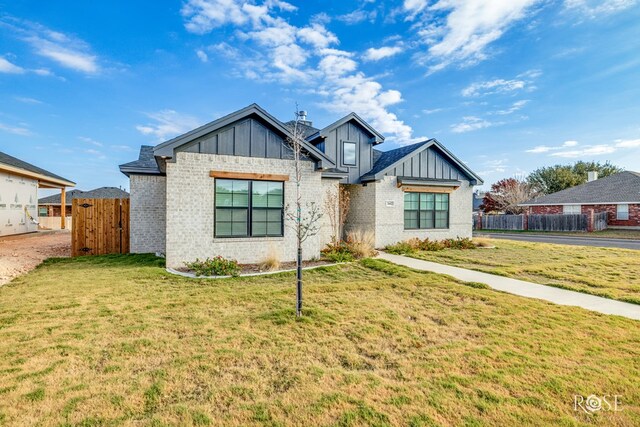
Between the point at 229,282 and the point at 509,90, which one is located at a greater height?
the point at 509,90

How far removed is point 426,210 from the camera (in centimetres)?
1561

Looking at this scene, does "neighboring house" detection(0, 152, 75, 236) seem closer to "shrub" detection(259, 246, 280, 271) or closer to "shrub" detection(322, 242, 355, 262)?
"shrub" detection(259, 246, 280, 271)

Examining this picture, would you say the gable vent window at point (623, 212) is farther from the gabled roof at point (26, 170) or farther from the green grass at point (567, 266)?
the gabled roof at point (26, 170)

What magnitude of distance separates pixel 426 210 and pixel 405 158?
2.96 m

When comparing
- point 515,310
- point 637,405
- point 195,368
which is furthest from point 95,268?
point 637,405

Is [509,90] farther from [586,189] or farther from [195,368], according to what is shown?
[586,189]

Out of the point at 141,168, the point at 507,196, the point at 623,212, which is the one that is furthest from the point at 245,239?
the point at 507,196

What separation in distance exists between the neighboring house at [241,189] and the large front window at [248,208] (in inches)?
1.2

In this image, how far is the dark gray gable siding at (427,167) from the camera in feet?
48.7

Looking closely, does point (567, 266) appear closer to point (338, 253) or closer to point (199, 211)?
point (338, 253)

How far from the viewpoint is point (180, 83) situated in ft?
45.7

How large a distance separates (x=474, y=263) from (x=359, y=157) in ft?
23.7

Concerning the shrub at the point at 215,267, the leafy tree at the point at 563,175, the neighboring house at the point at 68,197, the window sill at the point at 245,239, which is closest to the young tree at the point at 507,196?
the leafy tree at the point at 563,175

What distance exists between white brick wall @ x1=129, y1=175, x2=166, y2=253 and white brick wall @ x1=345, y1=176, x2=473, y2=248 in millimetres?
8723
